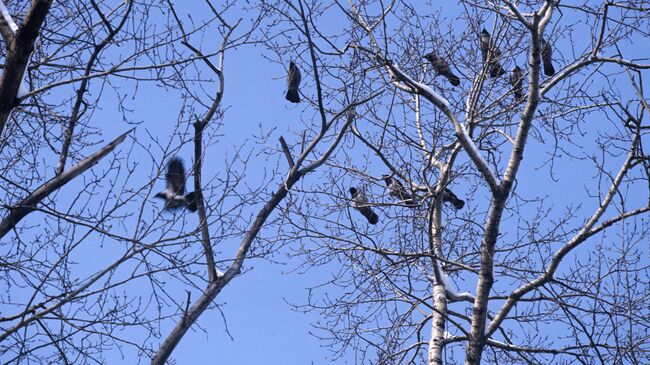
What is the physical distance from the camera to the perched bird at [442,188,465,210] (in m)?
10.2

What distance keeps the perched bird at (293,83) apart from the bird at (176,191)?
6.37 feet

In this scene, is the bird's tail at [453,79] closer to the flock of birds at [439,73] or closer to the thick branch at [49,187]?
the flock of birds at [439,73]

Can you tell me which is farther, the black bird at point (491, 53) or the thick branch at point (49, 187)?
the black bird at point (491, 53)

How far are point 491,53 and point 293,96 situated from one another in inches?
88.5

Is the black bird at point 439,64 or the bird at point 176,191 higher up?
the black bird at point 439,64

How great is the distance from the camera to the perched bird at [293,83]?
31.0ft

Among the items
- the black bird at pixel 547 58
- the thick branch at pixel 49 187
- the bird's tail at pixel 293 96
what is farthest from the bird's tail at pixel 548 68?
the thick branch at pixel 49 187

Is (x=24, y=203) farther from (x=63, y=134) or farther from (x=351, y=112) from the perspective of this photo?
(x=351, y=112)

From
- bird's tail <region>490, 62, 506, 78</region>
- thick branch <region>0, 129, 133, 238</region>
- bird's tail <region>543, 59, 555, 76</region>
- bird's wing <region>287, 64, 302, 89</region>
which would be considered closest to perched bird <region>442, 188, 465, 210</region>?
bird's tail <region>490, 62, 506, 78</region>

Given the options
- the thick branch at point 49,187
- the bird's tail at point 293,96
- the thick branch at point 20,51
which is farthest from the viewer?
the bird's tail at point 293,96

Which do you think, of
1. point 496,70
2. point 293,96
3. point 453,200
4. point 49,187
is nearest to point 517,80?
point 496,70

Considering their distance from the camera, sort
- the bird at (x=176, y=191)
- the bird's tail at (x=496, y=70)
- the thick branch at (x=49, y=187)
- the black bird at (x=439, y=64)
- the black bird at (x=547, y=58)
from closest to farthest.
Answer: the thick branch at (x=49, y=187), the bird at (x=176, y=191), the black bird at (x=547, y=58), the bird's tail at (x=496, y=70), the black bird at (x=439, y=64)

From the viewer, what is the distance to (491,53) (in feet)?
30.3

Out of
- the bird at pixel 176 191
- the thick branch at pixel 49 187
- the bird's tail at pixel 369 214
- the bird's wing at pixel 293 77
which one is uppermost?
the bird's wing at pixel 293 77
